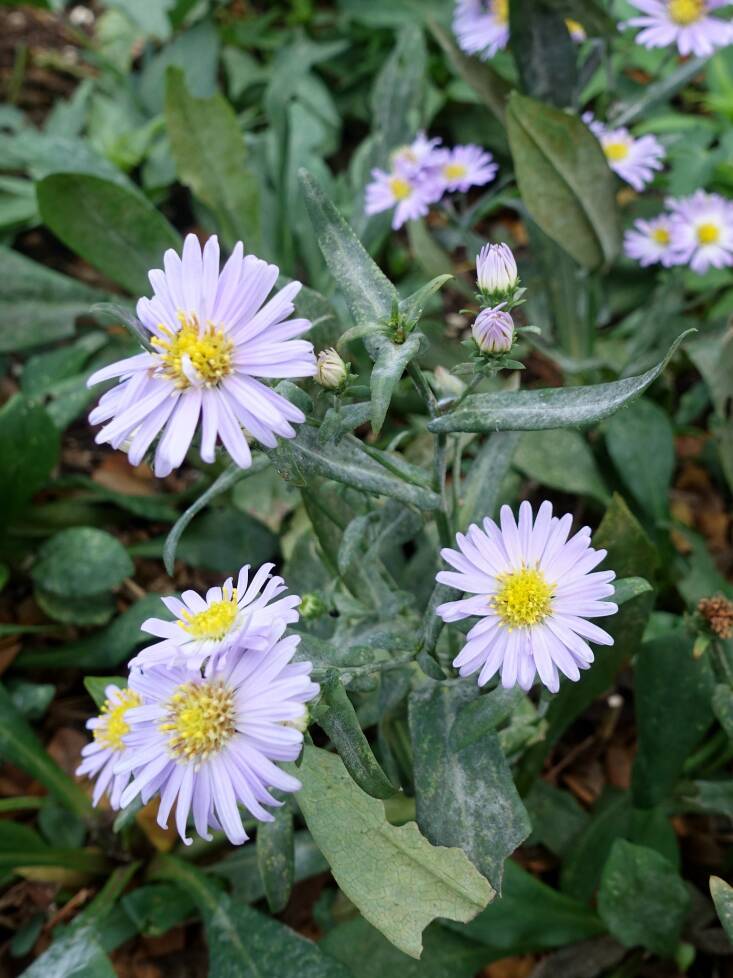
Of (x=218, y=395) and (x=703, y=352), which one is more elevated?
(x=218, y=395)

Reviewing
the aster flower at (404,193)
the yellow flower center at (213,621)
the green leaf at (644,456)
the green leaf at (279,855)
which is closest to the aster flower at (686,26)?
the aster flower at (404,193)

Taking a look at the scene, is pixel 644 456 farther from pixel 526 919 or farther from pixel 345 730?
pixel 345 730

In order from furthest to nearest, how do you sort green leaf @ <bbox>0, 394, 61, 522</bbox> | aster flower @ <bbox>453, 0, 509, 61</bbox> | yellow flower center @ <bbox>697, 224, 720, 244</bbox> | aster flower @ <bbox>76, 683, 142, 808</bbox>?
aster flower @ <bbox>453, 0, 509, 61</bbox> → yellow flower center @ <bbox>697, 224, 720, 244</bbox> → green leaf @ <bbox>0, 394, 61, 522</bbox> → aster flower @ <bbox>76, 683, 142, 808</bbox>

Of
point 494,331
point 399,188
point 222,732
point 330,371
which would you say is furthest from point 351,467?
point 399,188

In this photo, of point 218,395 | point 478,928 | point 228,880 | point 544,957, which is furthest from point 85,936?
point 218,395

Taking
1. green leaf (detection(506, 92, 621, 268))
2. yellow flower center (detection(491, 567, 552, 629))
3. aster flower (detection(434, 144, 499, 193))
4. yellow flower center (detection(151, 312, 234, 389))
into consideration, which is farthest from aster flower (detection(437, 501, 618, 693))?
aster flower (detection(434, 144, 499, 193))

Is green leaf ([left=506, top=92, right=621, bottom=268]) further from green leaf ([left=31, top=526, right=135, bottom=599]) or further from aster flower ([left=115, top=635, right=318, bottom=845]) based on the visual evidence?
aster flower ([left=115, top=635, right=318, bottom=845])

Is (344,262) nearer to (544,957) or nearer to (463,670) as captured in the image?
(463,670)

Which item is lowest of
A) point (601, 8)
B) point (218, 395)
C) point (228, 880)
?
point (228, 880)
